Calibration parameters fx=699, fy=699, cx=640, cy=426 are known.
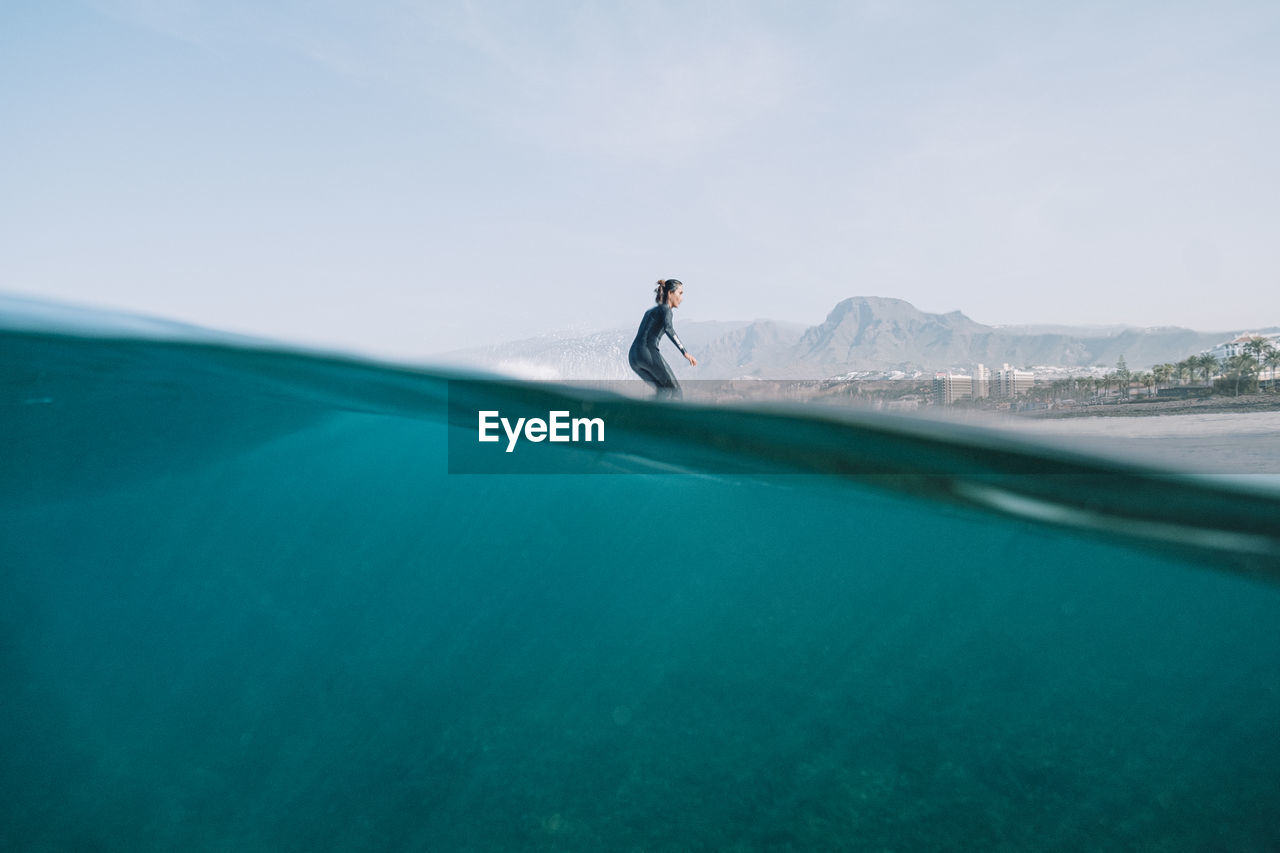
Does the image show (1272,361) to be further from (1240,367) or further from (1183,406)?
(1183,406)

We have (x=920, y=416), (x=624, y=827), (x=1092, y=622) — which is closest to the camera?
(x=624, y=827)

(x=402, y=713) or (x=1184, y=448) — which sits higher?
(x=1184, y=448)

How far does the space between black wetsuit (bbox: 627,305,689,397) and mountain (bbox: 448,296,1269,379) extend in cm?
28

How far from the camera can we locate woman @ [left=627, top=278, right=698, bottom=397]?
319 inches

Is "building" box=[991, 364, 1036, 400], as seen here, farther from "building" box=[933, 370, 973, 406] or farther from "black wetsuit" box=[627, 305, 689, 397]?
"black wetsuit" box=[627, 305, 689, 397]

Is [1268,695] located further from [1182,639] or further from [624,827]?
[624,827]

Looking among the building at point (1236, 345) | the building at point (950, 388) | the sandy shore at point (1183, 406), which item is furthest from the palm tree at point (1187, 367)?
the building at point (950, 388)

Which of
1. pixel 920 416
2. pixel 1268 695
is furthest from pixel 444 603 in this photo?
pixel 1268 695

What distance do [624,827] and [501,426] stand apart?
661 centimetres

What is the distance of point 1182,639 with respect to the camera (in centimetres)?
1377

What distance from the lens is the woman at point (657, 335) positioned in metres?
8.09

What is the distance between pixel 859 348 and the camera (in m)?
23.4
